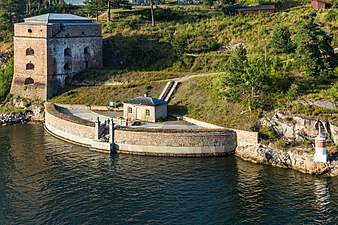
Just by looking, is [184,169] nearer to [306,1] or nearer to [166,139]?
[166,139]

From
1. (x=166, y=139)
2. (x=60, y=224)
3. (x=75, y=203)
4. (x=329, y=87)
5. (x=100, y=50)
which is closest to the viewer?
(x=60, y=224)

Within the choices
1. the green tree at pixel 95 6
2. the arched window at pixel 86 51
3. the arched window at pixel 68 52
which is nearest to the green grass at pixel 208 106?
A: the arched window at pixel 86 51

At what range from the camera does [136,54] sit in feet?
189

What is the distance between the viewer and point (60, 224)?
86.9 feet

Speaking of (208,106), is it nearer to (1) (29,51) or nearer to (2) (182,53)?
(2) (182,53)

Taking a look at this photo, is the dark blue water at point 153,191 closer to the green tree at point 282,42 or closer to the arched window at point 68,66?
the green tree at point 282,42

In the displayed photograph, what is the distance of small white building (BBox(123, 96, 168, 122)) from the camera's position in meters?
42.8

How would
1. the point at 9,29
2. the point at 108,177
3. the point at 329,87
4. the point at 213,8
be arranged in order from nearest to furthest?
the point at 108,177 → the point at 329,87 → the point at 9,29 → the point at 213,8

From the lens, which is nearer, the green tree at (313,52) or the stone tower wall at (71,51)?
the green tree at (313,52)

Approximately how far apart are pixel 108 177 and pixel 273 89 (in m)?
17.1

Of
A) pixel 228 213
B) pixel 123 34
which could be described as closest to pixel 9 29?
Result: pixel 123 34

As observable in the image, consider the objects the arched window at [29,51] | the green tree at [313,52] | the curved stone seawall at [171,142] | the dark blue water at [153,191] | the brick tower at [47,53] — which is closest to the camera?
the dark blue water at [153,191]

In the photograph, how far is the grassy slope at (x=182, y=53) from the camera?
44.6 metres

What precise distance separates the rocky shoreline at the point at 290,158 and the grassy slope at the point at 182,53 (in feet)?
9.95
